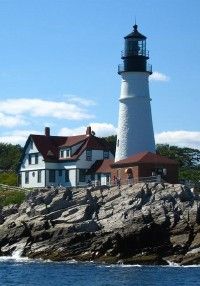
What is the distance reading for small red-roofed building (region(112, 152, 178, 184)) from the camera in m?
60.0

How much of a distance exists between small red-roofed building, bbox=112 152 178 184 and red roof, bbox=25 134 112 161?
905 cm

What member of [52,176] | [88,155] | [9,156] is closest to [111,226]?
[88,155]

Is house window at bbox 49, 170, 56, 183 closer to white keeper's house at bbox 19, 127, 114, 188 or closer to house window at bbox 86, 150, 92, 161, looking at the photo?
white keeper's house at bbox 19, 127, 114, 188

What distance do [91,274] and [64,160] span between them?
93.4 feet

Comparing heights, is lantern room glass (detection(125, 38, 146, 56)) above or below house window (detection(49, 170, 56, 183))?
above

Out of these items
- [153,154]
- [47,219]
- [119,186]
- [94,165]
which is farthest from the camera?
[94,165]

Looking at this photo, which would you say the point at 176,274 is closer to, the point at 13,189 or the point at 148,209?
the point at 148,209

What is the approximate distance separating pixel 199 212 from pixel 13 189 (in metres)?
25.8

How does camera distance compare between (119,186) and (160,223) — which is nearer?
(160,223)

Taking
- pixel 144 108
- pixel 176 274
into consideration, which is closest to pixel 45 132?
pixel 144 108

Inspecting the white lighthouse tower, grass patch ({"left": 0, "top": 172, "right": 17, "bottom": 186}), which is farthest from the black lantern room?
grass patch ({"left": 0, "top": 172, "right": 17, "bottom": 186})

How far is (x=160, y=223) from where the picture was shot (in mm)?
49188

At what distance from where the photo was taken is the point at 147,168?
2375 inches

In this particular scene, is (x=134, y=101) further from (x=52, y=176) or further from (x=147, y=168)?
(x=52, y=176)
